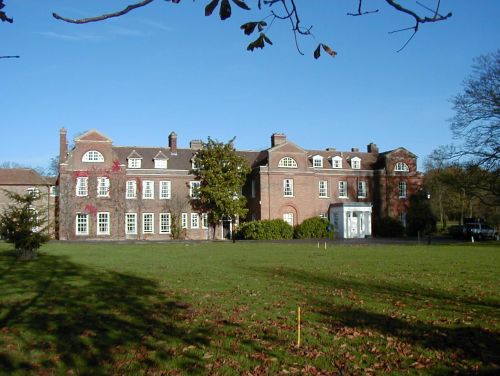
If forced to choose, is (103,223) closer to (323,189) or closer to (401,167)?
(323,189)

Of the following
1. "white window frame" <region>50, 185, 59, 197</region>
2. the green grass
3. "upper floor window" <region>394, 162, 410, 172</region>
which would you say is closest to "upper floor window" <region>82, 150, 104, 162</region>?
"white window frame" <region>50, 185, 59, 197</region>

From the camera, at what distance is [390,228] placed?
53031mm

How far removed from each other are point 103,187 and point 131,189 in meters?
2.80

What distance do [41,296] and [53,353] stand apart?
17.8 ft

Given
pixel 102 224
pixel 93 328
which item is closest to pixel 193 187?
pixel 102 224

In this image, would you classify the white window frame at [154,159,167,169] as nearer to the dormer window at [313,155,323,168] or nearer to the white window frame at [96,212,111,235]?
the white window frame at [96,212,111,235]

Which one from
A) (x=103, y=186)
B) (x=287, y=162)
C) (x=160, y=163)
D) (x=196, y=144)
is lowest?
(x=103, y=186)

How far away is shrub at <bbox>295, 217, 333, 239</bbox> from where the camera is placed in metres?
48.7

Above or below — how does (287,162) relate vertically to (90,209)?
above

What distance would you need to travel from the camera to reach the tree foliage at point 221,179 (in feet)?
161

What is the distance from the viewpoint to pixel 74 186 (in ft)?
159

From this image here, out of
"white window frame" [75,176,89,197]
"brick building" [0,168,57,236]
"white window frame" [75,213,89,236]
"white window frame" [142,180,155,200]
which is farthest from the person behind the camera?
"brick building" [0,168,57,236]

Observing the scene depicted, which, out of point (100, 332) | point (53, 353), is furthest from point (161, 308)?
point (53, 353)

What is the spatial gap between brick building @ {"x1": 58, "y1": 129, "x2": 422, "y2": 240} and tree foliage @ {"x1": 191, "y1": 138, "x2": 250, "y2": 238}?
1982mm
